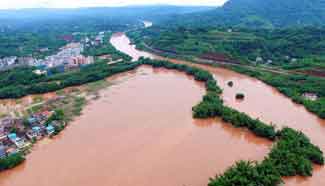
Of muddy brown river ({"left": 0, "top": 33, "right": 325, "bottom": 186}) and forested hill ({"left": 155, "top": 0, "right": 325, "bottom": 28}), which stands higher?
forested hill ({"left": 155, "top": 0, "right": 325, "bottom": 28})

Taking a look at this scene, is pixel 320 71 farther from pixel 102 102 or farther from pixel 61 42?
pixel 61 42

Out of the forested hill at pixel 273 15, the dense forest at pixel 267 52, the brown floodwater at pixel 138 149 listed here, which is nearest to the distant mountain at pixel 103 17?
the forested hill at pixel 273 15

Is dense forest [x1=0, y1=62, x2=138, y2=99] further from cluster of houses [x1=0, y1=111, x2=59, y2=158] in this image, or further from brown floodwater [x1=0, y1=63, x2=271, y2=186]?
brown floodwater [x1=0, y1=63, x2=271, y2=186]

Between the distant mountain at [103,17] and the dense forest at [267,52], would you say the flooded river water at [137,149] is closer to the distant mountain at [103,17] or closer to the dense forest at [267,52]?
the dense forest at [267,52]

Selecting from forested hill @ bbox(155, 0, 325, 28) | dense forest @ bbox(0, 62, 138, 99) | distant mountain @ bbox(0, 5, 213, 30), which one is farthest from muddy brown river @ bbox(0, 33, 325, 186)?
distant mountain @ bbox(0, 5, 213, 30)

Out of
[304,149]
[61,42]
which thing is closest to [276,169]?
[304,149]

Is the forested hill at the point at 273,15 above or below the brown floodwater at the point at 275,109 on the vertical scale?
above
